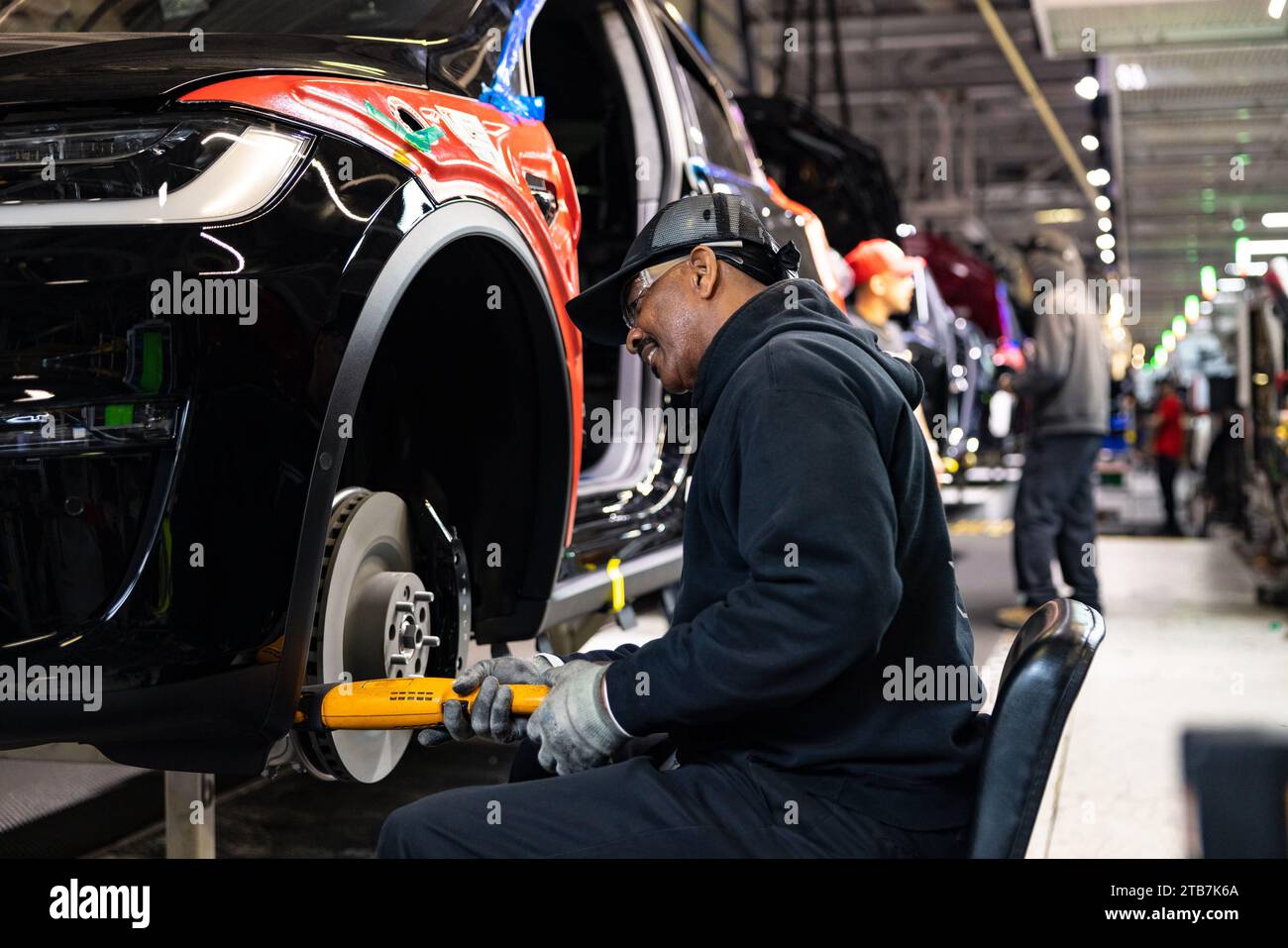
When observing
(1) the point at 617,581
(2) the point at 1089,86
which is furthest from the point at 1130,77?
(1) the point at 617,581

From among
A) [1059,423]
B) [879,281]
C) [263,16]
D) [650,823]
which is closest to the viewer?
[650,823]

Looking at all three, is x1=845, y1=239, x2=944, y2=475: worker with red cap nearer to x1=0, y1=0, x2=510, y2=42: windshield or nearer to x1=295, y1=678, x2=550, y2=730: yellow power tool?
x1=0, y1=0, x2=510, y2=42: windshield

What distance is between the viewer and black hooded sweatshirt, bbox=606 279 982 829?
4.49 feet

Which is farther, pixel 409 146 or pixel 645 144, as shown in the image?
pixel 645 144

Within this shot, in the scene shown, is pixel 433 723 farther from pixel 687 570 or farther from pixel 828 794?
pixel 828 794

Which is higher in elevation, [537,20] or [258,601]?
[537,20]

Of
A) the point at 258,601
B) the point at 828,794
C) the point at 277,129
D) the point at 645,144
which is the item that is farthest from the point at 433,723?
the point at 645,144

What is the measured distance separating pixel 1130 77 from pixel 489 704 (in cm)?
1011

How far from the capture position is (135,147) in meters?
1.57

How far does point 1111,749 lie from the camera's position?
12.5ft

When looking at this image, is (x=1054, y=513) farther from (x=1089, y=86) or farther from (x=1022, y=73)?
(x=1022, y=73)

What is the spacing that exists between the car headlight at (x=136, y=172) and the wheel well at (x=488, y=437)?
0.77 metres

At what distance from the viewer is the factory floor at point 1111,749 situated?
121 inches
